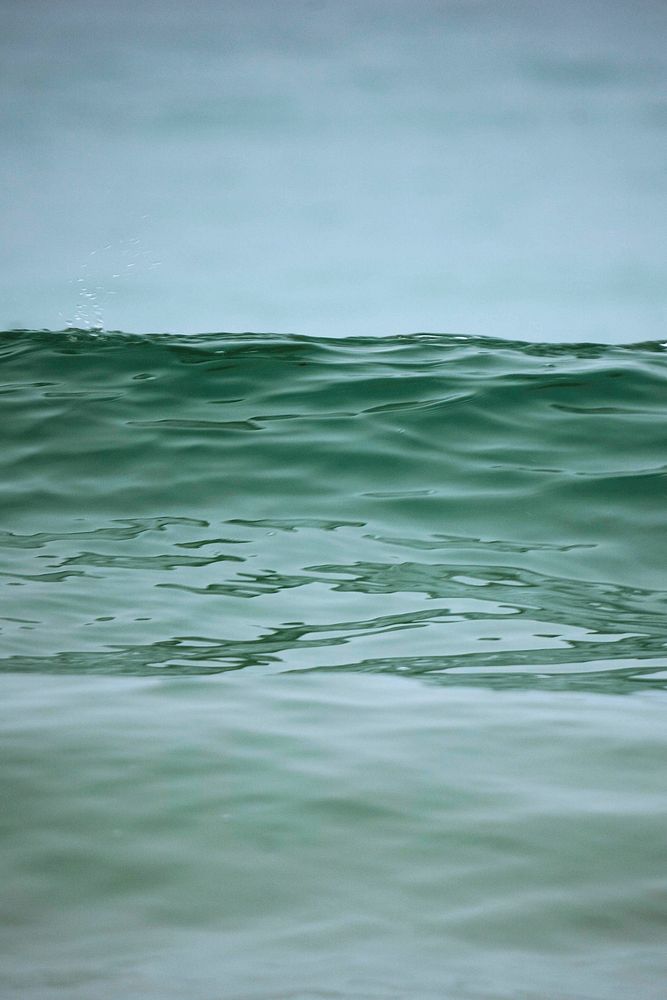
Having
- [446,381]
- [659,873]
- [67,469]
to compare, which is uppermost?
[446,381]

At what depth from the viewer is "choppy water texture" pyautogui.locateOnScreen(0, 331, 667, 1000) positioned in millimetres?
979

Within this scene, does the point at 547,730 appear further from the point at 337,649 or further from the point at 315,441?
the point at 315,441

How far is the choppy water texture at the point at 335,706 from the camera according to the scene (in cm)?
98

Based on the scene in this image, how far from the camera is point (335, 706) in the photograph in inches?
67.4

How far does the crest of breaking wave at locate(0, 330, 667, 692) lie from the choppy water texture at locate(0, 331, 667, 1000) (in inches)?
0.6

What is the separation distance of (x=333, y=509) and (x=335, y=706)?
1991mm

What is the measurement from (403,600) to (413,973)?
5.69 ft

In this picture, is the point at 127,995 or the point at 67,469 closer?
the point at 127,995

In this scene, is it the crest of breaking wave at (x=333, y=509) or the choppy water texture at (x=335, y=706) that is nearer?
the choppy water texture at (x=335, y=706)

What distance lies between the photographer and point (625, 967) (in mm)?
927

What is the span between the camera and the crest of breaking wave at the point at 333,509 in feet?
7.31

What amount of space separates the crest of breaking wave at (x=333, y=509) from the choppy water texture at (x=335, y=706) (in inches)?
0.6

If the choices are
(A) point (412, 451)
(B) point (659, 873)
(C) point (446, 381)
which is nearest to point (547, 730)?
(B) point (659, 873)

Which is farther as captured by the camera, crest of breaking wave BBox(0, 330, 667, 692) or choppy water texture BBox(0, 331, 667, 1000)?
crest of breaking wave BBox(0, 330, 667, 692)
